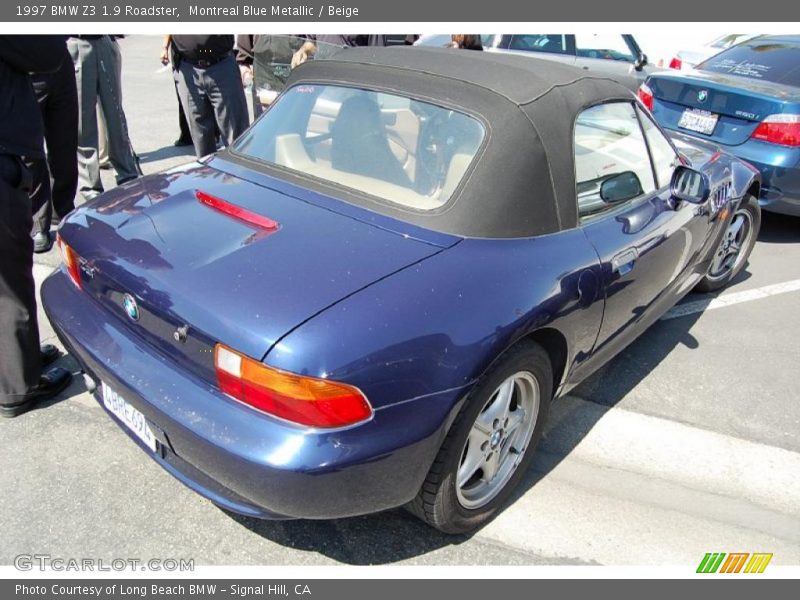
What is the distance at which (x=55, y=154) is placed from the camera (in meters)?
4.66

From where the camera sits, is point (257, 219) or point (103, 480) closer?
point (257, 219)

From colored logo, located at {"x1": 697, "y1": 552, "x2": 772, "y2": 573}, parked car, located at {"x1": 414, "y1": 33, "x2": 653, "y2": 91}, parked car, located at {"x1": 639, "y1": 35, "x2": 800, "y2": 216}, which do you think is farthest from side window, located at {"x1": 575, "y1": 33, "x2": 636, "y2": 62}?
colored logo, located at {"x1": 697, "y1": 552, "x2": 772, "y2": 573}

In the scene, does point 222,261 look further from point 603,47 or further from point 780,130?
point 603,47

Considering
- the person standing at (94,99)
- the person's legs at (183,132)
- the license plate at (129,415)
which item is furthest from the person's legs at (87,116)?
the license plate at (129,415)

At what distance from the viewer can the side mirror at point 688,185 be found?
302 cm

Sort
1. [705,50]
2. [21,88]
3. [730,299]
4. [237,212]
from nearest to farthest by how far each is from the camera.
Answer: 1. [237,212]
2. [21,88]
3. [730,299]
4. [705,50]

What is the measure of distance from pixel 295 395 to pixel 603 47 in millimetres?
7696

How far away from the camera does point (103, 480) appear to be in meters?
2.53

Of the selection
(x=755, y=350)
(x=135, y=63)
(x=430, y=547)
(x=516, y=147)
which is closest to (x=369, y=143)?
(x=516, y=147)

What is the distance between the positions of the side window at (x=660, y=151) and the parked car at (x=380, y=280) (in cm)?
3

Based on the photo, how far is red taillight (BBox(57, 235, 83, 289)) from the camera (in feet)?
7.86

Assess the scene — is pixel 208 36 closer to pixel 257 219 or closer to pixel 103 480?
pixel 257 219

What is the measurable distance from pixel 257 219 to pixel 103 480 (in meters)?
1.27

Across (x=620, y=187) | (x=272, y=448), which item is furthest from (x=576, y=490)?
(x=272, y=448)
